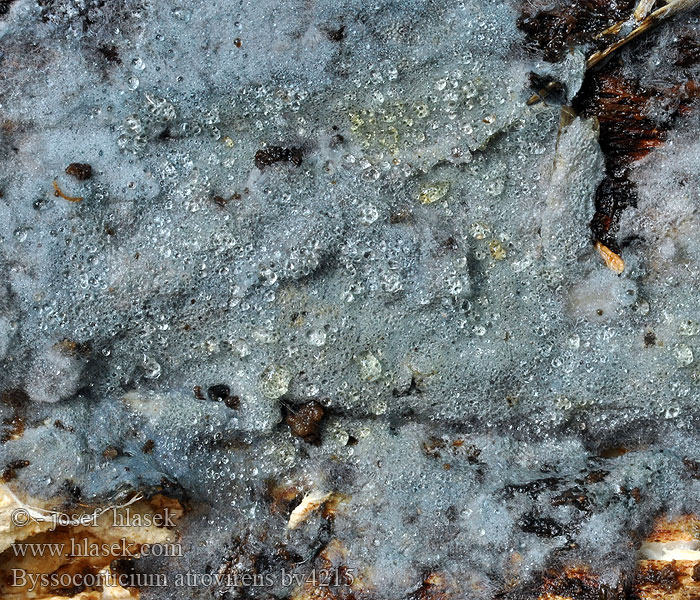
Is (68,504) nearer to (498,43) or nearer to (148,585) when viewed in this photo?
(148,585)

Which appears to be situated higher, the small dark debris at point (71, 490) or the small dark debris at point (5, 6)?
the small dark debris at point (5, 6)

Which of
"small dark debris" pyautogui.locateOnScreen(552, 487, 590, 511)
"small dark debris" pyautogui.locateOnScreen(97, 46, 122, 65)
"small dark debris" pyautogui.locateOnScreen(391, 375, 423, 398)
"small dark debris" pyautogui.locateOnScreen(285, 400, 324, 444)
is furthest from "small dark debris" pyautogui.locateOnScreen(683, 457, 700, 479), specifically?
"small dark debris" pyautogui.locateOnScreen(97, 46, 122, 65)

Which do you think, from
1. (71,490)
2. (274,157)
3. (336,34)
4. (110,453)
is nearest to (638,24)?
(336,34)

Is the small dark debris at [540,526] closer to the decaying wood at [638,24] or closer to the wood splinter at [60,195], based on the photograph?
the decaying wood at [638,24]

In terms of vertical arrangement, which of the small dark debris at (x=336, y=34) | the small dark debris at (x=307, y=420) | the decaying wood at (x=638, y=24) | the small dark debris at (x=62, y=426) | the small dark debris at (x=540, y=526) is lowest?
the small dark debris at (x=540, y=526)

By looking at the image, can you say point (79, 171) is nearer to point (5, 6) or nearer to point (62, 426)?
point (5, 6)

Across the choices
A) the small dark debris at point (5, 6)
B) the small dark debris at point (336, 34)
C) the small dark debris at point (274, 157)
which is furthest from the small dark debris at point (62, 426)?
the small dark debris at point (336, 34)

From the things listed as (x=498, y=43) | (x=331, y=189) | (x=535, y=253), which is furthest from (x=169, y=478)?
(x=498, y=43)
